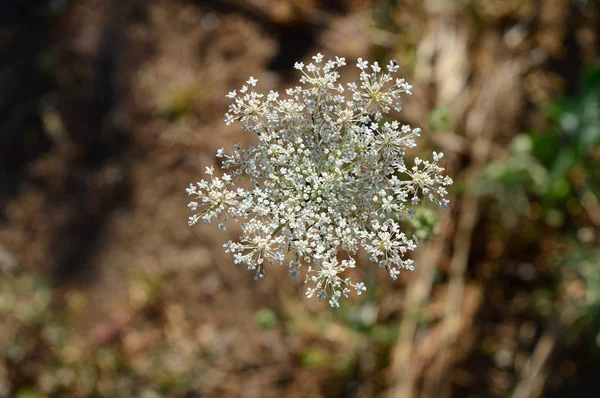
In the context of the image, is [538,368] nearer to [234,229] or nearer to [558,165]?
[558,165]

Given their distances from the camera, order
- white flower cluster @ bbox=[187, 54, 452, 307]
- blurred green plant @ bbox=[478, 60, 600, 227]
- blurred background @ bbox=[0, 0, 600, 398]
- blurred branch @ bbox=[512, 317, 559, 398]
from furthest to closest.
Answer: blurred background @ bbox=[0, 0, 600, 398]
blurred branch @ bbox=[512, 317, 559, 398]
blurred green plant @ bbox=[478, 60, 600, 227]
white flower cluster @ bbox=[187, 54, 452, 307]

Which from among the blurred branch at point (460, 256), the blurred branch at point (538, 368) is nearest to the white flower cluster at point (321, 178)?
the blurred branch at point (460, 256)

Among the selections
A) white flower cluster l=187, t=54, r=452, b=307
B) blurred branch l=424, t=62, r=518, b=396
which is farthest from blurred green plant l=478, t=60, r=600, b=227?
white flower cluster l=187, t=54, r=452, b=307

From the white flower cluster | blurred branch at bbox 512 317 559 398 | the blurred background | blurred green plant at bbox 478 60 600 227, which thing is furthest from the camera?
the blurred background

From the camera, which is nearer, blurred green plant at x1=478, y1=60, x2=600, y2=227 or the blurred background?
blurred green plant at x1=478, y1=60, x2=600, y2=227

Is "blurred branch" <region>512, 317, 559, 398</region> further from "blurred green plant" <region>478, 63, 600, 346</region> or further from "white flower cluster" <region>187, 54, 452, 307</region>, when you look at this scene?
"white flower cluster" <region>187, 54, 452, 307</region>

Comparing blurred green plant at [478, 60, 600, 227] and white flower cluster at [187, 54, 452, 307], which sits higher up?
blurred green plant at [478, 60, 600, 227]

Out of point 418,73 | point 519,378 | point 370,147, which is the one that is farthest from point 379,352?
point 370,147

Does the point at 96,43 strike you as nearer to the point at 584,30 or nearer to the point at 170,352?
the point at 170,352
